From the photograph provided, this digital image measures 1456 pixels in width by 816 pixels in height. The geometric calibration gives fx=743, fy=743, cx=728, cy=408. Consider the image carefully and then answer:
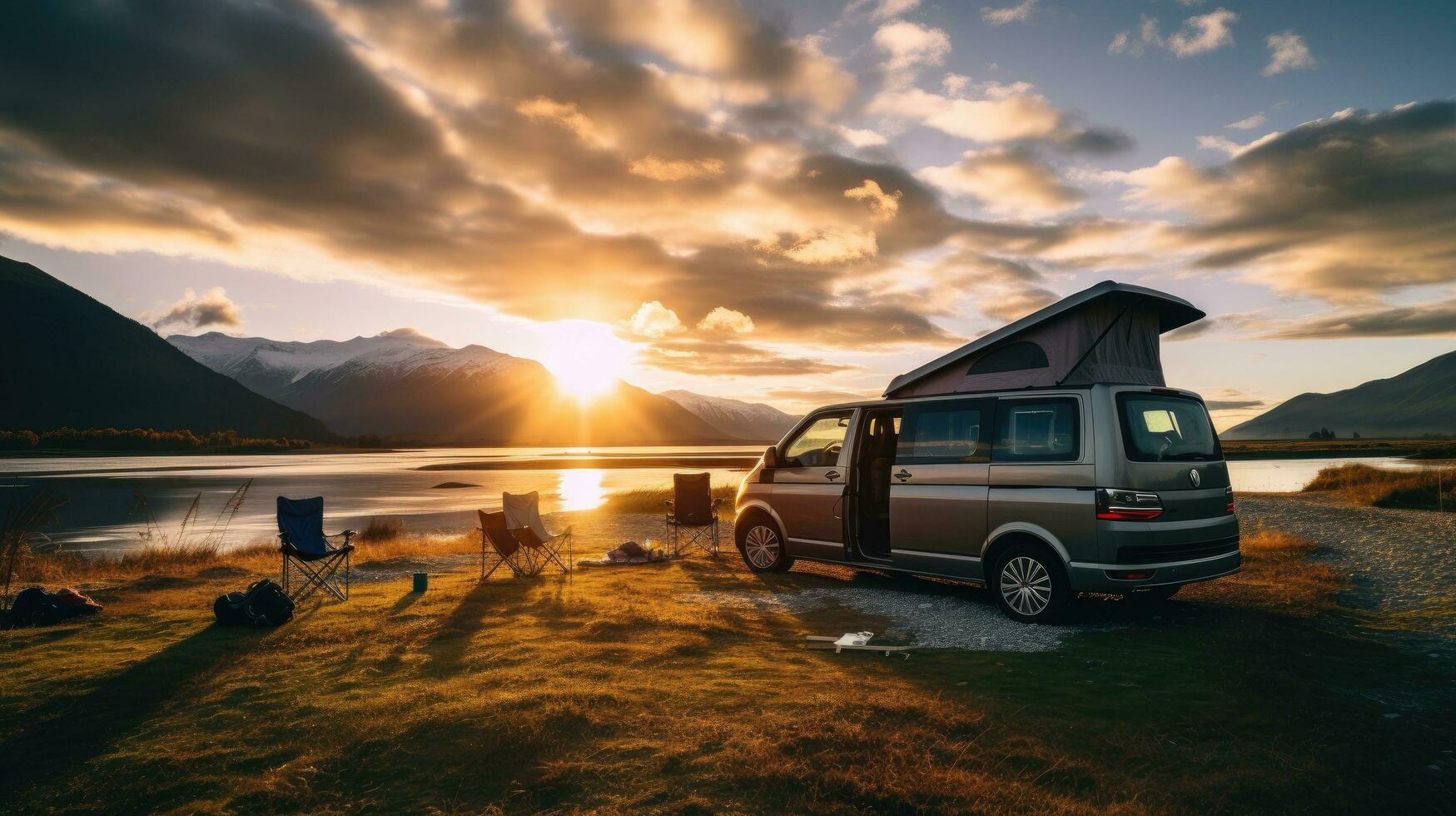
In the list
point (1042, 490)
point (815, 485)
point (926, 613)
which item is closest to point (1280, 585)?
point (1042, 490)

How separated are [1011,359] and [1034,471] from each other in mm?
2004

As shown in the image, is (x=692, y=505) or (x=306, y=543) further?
(x=692, y=505)

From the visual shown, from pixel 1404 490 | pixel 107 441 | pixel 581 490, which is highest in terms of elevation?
pixel 107 441

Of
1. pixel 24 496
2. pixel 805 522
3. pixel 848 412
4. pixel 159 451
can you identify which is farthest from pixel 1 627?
pixel 159 451

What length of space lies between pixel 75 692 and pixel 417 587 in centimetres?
434

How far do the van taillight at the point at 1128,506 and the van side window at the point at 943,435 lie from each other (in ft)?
4.53

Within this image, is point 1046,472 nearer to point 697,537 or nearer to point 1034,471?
point 1034,471

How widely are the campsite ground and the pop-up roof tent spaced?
2652mm

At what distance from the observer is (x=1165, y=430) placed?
24.0ft

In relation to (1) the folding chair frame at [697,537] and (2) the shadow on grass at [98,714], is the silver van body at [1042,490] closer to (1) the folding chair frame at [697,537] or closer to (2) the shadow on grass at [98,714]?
(1) the folding chair frame at [697,537]

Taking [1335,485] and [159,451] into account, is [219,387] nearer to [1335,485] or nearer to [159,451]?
[159,451]

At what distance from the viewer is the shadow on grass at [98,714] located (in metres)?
4.29

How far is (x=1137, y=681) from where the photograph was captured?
5574 mm

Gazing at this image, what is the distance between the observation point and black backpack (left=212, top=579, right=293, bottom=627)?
7773 millimetres
